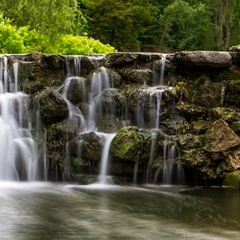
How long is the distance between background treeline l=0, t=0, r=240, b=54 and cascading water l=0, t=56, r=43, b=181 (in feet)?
11.0

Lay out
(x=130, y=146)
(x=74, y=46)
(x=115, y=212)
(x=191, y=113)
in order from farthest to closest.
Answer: (x=74, y=46), (x=191, y=113), (x=130, y=146), (x=115, y=212)

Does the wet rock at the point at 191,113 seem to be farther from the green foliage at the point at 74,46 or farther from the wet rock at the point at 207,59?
the green foliage at the point at 74,46

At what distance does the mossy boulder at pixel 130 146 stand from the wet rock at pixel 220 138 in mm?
1373

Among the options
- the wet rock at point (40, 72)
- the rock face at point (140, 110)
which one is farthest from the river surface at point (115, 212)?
the wet rock at point (40, 72)

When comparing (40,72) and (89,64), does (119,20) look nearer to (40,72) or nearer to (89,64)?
(89,64)

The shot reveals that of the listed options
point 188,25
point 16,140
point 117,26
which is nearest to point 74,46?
point 16,140

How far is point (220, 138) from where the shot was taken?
11.0m

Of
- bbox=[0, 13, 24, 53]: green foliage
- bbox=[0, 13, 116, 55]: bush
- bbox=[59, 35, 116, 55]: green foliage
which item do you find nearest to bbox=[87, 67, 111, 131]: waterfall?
bbox=[0, 13, 116, 55]: bush

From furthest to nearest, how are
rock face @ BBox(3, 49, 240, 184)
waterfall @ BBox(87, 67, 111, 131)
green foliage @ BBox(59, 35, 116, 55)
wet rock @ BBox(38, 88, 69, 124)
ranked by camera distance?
green foliage @ BBox(59, 35, 116, 55) < waterfall @ BBox(87, 67, 111, 131) < wet rock @ BBox(38, 88, 69, 124) < rock face @ BBox(3, 49, 240, 184)

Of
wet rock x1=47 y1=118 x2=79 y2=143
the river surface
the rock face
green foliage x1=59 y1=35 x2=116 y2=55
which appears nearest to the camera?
the river surface

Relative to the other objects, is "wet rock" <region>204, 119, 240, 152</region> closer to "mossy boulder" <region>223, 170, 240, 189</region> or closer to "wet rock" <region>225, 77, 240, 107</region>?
"mossy boulder" <region>223, 170, 240, 189</region>

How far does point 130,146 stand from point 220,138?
206cm

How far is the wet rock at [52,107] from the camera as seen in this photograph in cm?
1162

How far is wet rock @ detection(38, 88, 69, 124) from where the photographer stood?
1162 cm
